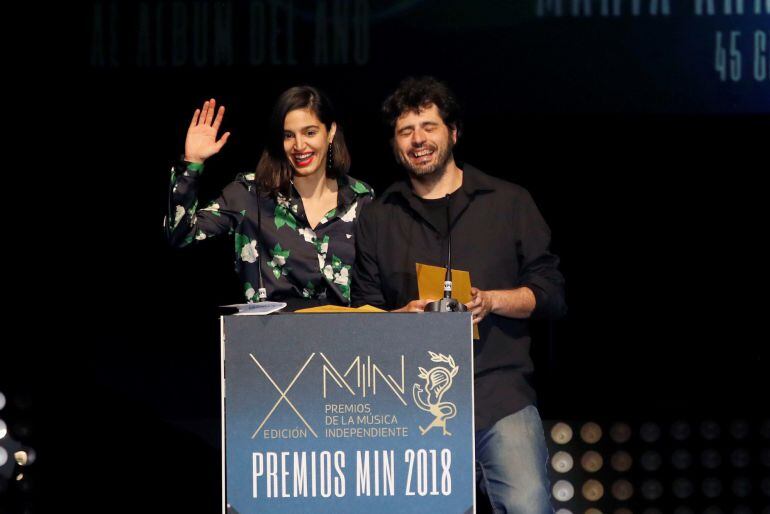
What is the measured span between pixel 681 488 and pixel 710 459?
0.15m

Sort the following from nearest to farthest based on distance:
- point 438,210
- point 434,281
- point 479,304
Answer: point 479,304, point 434,281, point 438,210

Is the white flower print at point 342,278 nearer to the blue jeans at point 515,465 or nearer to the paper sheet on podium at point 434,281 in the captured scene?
the paper sheet on podium at point 434,281

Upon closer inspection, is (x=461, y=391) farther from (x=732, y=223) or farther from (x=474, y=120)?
(x=732, y=223)

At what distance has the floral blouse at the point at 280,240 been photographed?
3.32m

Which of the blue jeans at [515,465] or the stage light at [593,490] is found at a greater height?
the blue jeans at [515,465]

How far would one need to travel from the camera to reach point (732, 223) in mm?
4539

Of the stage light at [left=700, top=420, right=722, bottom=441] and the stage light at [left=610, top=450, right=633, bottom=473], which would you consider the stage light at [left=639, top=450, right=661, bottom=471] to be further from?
the stage light at [left=700, top=420, right=722, bottom=441]

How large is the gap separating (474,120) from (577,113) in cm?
38

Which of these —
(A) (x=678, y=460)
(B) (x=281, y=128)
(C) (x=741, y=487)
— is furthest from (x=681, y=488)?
(B) (x=281, y=128)

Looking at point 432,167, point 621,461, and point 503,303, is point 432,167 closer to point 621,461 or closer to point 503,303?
point 503,303

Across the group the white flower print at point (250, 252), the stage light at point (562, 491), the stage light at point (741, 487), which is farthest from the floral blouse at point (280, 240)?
the stage light at point (741, 487)

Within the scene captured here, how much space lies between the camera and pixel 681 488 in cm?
416

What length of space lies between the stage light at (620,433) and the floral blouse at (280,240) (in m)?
1.29

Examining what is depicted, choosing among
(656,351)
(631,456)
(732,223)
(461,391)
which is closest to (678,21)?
(732,223)
